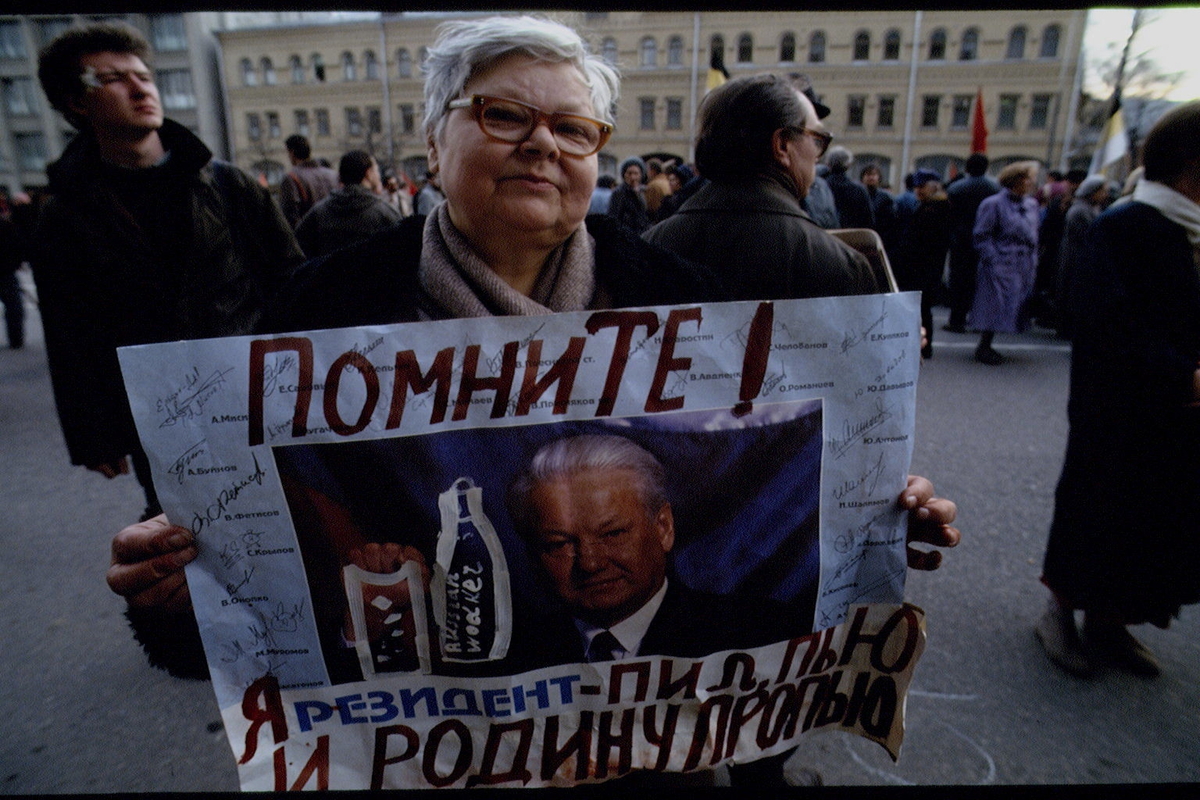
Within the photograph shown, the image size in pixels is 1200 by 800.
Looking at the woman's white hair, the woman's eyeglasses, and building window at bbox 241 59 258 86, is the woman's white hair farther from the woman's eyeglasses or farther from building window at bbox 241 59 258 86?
building window at bbox 241 59 258 86

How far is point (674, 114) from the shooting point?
117 ft

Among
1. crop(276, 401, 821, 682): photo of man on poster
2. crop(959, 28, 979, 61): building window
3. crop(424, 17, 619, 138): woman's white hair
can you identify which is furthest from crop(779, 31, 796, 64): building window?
→ crop(276, 401, 821, 682): photo of man on poster

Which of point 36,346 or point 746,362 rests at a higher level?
point 746,362

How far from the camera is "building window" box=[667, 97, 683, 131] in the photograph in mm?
35250

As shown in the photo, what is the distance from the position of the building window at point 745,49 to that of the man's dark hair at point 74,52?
36.2 metres

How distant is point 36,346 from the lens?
8078 millimetres

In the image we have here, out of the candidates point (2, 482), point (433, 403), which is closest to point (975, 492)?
point (433, 403)

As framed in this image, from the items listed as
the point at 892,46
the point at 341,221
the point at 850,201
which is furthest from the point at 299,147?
the point at 892,46

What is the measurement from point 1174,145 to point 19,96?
52594 mm

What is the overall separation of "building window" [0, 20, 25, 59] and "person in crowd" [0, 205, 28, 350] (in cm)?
4150

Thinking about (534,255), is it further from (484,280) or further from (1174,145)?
(1174,145)

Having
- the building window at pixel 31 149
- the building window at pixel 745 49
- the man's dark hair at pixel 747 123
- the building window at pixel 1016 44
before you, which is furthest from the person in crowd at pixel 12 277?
the building window at pixel 31 149

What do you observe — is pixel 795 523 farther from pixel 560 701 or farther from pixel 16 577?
pixel 16 577

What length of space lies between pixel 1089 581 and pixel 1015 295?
16.5ft
